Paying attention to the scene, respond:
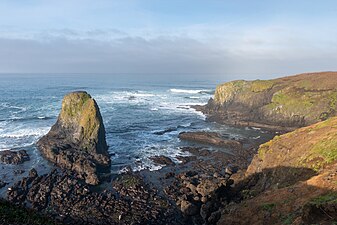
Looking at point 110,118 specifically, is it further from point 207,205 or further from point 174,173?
point 207,205

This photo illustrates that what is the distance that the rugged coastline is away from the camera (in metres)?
24.6

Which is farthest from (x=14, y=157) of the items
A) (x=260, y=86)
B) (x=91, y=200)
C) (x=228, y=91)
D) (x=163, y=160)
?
(x=260, y=86)

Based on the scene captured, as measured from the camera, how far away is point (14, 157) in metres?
48.1

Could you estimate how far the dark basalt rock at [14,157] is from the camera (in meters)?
47.2

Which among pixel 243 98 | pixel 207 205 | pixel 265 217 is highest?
pixel 243 98

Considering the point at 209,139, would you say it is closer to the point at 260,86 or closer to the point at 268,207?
the point at 268,207

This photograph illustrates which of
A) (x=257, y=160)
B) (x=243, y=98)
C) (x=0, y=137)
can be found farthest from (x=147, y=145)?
(x=243, y=98)

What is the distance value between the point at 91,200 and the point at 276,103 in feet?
204

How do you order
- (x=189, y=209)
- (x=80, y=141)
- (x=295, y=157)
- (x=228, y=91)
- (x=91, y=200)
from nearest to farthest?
(x=295, y=157) → (x=189, y=209) → (x=91, y=200) → (x=80, y=141) → (x=228, y=91)

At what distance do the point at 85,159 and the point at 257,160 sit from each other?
2622 cm

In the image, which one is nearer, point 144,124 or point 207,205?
point 207,205

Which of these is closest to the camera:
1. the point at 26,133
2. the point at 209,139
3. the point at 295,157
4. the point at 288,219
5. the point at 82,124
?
the point at 288,219

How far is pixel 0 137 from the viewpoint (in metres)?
61.0

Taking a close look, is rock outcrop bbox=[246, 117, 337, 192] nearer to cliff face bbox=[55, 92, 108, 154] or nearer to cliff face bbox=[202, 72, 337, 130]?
cliff face bbox=[55, 92, 108, 154]
